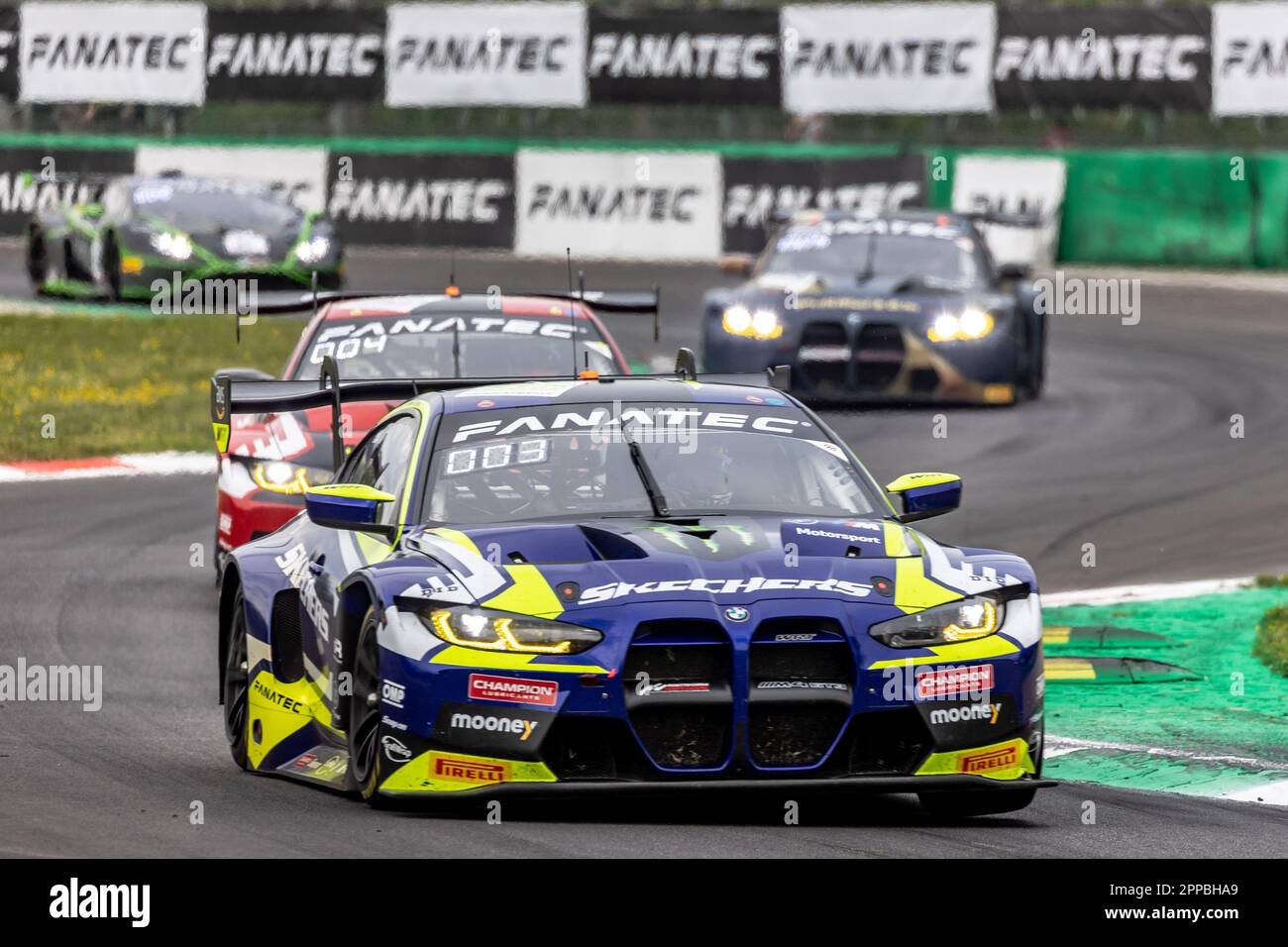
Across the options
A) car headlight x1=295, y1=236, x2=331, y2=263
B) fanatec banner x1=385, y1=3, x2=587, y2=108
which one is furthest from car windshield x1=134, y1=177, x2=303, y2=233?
fanatec banner x1=385, y1=3, x2=587, y2=108

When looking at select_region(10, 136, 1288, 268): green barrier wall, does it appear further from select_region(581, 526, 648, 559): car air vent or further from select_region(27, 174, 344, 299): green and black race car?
select_region(581, 526, 648, 559): car air vent

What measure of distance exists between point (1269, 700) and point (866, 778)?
353cm

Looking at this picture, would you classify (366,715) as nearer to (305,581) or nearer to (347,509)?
(347,509)

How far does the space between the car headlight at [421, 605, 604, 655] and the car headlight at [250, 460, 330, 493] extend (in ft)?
15.0

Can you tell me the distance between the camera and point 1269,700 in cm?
1016

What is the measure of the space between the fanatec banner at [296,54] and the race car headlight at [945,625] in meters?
26.3

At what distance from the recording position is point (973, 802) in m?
7.54

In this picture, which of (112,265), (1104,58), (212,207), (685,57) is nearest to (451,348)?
(212,207)

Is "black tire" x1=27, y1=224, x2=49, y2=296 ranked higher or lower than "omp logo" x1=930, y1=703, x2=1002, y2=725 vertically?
higher

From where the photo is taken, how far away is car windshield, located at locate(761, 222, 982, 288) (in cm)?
1923

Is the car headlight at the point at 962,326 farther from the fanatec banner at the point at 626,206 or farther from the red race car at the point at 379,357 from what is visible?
the fanatec banner at the point at 626,206

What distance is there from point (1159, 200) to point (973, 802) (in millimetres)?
22588

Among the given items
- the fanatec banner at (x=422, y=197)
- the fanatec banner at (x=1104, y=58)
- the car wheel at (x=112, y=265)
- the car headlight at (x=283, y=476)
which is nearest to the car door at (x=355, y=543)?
the car headlight at (x=283, y=476)
